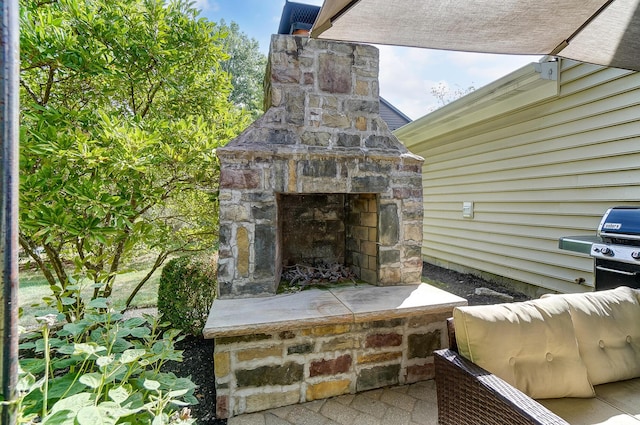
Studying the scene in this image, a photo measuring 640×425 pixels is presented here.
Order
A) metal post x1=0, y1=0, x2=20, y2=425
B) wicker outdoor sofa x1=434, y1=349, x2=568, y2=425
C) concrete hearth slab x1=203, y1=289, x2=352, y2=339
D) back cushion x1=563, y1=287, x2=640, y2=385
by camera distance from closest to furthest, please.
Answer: metal post x1=0, y1=0, x2=20, y2=425 → wicker outdoor sofa x1=434, y1=349, x2=568, y2=425 → back cushion x1=563, y1=287, x2=640, y2=385 → concrete hearth slab x1=203, y1=289, x2=352, y2=339

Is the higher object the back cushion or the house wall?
the house wall

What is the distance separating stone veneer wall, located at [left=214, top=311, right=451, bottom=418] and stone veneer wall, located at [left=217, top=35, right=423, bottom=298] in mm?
443

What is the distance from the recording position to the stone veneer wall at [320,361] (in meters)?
1.92

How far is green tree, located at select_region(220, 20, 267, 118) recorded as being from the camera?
12125 mm

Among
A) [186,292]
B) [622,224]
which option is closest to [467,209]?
[622,224]

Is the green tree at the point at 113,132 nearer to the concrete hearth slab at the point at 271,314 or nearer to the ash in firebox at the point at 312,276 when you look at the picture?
the concrete hearth slab at the point at 271,314

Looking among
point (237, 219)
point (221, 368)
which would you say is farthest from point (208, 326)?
point (237, 219)

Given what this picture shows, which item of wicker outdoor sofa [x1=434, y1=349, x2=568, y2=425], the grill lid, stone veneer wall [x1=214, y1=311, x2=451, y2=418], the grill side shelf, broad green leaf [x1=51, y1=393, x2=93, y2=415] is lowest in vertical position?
stone veneer wall [x1=214, y1=311, x2=451, y2=418]

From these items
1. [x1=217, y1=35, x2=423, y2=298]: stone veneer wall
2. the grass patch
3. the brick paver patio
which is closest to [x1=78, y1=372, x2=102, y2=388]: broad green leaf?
the brick paver patio

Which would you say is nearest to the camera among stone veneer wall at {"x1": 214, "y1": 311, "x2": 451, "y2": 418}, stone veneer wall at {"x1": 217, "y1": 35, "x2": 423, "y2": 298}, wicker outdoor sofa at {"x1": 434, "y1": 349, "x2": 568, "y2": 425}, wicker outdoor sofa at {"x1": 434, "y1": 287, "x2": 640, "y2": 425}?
wicker outdoor sofa at {"x1": 434, "y1": 349, "x2": 568, "y2": 425}

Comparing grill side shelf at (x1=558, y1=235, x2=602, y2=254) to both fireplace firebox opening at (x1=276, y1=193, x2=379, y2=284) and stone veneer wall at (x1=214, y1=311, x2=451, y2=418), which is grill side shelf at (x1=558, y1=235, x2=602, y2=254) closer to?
stone veneer wall at (x1=214, y1=311, x2=451, y2=418)

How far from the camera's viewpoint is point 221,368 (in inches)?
74.9

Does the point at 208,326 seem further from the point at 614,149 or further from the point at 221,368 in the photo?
the point at 614,149

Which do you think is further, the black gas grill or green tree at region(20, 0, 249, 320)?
the black gas grill
